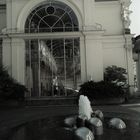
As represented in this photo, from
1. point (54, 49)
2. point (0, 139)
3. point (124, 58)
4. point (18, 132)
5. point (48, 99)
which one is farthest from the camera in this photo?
point (124, 58)

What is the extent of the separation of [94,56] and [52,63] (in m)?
3.45

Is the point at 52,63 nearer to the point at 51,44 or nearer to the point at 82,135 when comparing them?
the point at 51,44

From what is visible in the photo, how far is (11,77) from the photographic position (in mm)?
26328

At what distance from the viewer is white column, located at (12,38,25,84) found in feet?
87.8

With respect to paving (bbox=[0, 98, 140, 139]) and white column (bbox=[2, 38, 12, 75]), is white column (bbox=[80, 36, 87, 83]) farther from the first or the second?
paving (bbox=[0, 98, 140, 139])

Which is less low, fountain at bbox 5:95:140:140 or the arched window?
the arched window

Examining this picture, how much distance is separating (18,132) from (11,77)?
15.3m

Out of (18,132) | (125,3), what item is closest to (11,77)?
(125,3)

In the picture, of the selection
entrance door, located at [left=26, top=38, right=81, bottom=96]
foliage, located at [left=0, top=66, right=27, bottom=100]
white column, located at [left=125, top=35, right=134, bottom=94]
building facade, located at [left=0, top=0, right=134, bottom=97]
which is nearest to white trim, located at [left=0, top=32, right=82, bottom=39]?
building facade, located at [left=0, top=0, right=134, bottom=97]

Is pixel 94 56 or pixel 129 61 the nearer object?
pixel 94 56

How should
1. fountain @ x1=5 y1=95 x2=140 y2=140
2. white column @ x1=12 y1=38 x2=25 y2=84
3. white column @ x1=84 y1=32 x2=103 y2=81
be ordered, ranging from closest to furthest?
1. fountain @ x1=5 y1=95 x2=140 y2=140
2. white column @ x1=84 y1=32 x2=103 y2=81
3. white column @ x1=12 y1=38 x2=25 y2=84

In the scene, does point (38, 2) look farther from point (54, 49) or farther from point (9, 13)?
point (54, 49)

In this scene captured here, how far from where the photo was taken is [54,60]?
27000 millimetres

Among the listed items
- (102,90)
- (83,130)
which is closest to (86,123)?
(83,130)
